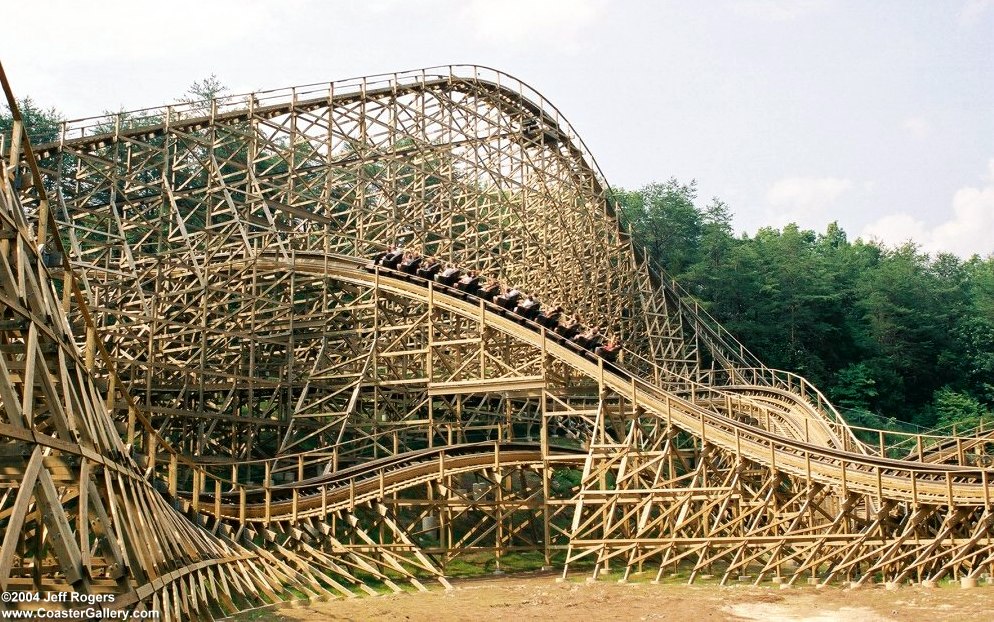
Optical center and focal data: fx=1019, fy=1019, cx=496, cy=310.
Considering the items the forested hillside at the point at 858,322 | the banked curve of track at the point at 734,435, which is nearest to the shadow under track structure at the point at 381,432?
the banked curve of track at the point at 734,435

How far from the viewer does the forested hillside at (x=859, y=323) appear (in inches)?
1656

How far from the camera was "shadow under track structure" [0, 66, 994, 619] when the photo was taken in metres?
9.70

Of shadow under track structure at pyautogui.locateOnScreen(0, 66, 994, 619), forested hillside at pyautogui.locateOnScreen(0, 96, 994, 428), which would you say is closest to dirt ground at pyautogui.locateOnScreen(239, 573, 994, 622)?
shadow under track structure at pyautogui.locateOnScreen(0, 66, 994, 619)

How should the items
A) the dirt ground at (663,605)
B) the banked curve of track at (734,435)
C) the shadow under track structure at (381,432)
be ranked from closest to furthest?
the shadow under track structure at (381,432)
the dirt ground at (663,605)
the banked curve of track at (734,435)

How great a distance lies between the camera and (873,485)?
1493 cm

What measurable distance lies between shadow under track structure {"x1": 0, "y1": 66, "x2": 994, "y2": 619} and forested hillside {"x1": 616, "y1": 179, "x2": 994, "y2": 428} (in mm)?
14251

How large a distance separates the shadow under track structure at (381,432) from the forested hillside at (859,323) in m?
Answer: 14.3

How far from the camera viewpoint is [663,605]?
13.6m

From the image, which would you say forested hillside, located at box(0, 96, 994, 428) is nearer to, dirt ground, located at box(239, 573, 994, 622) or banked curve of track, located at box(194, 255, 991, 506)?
banked curve of track, located at box(194, 255, 991, 506)

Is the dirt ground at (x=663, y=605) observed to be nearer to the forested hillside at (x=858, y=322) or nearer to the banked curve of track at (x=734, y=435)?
the banked curve of track at (x=734, y=435)

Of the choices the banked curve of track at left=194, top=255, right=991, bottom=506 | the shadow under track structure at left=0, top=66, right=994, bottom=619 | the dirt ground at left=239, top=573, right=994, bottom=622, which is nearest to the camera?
the shadow under track structure at left=0, top=66, right=994, bottom=619

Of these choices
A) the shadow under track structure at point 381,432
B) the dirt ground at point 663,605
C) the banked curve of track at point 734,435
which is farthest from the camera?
the banked curve of track at point 734,435

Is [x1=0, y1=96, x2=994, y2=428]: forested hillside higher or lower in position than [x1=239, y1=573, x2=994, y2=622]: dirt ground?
higher

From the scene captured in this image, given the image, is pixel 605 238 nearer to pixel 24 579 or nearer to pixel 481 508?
pixel 481 508
